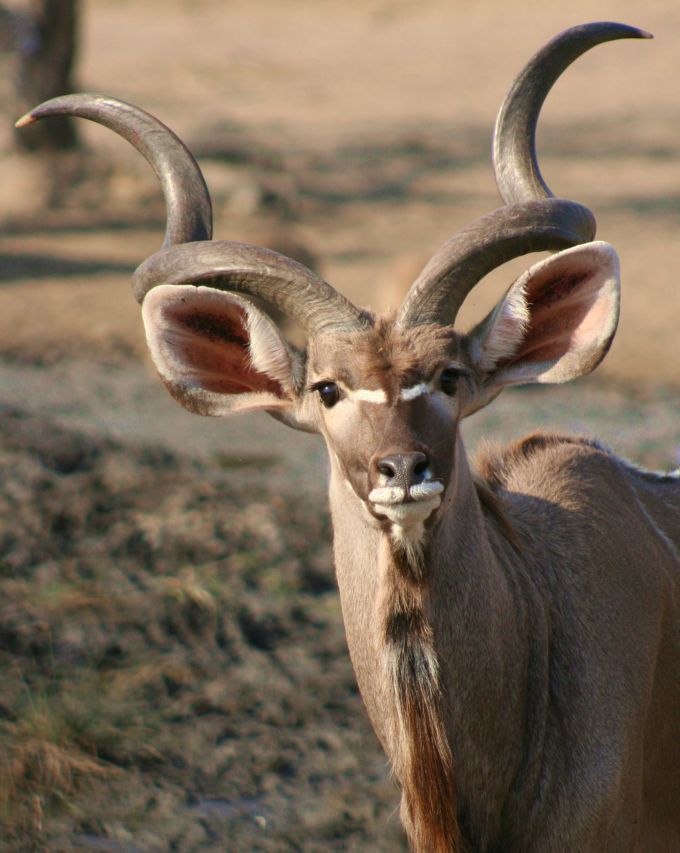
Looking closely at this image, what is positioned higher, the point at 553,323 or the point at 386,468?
the point at 553,323

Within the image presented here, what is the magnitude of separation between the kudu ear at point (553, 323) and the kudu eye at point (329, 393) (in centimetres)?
44

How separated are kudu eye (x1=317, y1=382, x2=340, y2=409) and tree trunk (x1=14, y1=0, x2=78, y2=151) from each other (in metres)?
12.9

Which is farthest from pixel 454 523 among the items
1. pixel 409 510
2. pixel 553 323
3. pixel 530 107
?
pixel 530 107

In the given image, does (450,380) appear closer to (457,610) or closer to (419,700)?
(457,610)

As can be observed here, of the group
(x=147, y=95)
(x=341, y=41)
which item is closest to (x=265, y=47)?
(x=341, y=41)

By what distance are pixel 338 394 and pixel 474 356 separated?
1.49 feet

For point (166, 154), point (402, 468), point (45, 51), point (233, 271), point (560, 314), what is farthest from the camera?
point (45, 51)

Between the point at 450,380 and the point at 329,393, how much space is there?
338mm

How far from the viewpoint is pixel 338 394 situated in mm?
3730

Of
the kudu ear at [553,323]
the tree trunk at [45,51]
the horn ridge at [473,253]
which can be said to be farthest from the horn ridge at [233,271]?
the tree trunk at [45,51]

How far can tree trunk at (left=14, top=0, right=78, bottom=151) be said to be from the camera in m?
15.9

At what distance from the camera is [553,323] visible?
4.02m

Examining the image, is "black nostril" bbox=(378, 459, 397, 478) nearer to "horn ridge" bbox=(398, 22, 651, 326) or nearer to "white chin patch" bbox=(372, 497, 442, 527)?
"white chin patch" bbox=(372, 497, 442, 527)

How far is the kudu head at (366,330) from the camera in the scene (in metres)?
3.61
